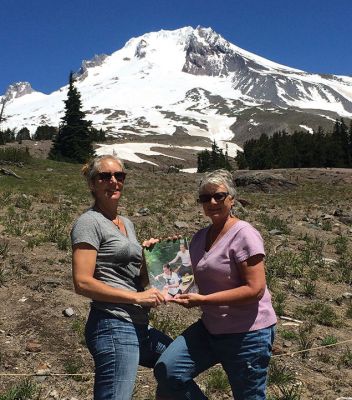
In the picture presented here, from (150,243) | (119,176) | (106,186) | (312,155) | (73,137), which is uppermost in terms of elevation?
(312,155)

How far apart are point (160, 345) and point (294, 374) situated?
273 centimetres

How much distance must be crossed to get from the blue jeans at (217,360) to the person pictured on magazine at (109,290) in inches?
12.5

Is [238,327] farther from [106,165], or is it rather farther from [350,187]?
[350,187]

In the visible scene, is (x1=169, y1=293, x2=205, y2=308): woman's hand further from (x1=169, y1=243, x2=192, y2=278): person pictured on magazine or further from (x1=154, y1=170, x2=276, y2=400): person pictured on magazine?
(x1=169, y1=243, x2=192, y2=278): person pictured on magazine

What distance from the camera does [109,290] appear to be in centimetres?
366

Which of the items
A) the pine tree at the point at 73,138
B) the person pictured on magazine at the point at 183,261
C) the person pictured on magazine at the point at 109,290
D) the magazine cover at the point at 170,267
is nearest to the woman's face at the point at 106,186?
the person pictured on magazine at the point at 109,290

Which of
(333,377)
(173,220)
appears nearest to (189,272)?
(333,377)

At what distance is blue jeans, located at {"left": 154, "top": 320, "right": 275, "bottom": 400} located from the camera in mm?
3826

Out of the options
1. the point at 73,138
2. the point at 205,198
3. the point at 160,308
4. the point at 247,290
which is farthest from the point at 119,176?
the point at 73,138

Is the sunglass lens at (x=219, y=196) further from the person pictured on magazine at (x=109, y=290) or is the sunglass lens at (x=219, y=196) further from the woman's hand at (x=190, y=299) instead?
the woman's hand at (x=190, y=299)

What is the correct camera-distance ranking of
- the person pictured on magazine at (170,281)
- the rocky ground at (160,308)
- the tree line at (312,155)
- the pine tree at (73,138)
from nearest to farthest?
the person pictured on magazine at (170,281) → the rocky ground at (160,308) → the pine tree at (73,138) → the tree line at (312,155)

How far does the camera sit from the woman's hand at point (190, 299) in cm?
378

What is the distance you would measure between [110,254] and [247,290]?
1122mm

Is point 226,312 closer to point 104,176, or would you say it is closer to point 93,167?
point 104,176
